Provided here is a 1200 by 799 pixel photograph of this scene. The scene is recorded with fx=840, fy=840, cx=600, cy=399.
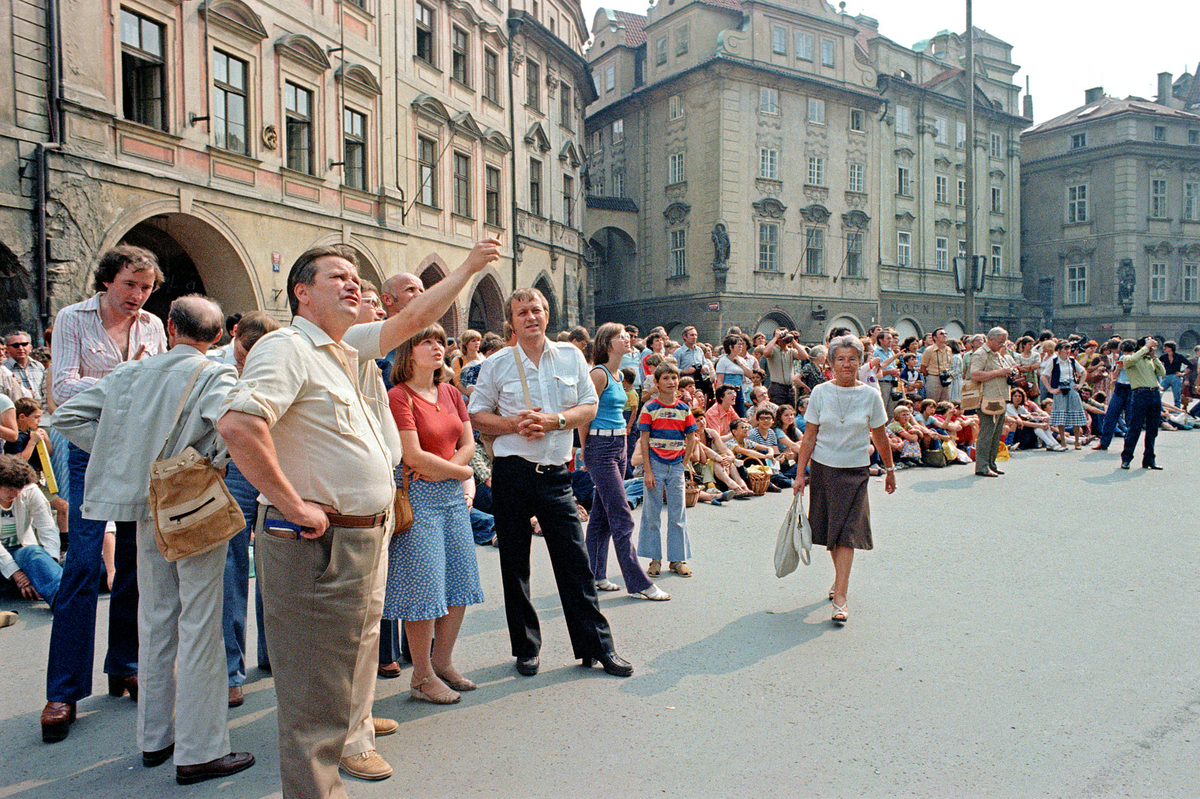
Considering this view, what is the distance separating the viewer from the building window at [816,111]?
1459 inches

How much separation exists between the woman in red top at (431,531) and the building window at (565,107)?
87.5ft

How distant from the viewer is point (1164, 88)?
57281mm

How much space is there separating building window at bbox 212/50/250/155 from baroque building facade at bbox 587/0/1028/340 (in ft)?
72.8

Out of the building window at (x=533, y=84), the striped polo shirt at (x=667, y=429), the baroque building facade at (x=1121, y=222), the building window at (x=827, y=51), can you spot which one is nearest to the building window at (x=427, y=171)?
the building window at (x=533, y=84)

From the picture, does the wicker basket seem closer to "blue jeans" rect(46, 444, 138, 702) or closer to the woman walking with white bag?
the woman walking with white bag

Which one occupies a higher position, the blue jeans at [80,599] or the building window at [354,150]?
the building window at [354,150]

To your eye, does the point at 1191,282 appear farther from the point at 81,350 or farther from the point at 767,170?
the point at 81,350

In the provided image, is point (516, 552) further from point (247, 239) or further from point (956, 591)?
point (247, 239)

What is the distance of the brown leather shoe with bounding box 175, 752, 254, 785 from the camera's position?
3.43 m

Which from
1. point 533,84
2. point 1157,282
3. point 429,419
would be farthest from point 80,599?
point 1157,282

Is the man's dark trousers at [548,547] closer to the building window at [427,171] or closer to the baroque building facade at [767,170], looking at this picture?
the building window at [427,171]

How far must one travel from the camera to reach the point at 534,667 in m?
4.66

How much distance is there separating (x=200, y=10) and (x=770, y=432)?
12.1 meters

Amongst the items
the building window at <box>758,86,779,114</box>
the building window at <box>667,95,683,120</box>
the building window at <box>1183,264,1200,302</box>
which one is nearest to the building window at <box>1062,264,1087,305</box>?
the building window at <box>1183,264,1200,302</box>
